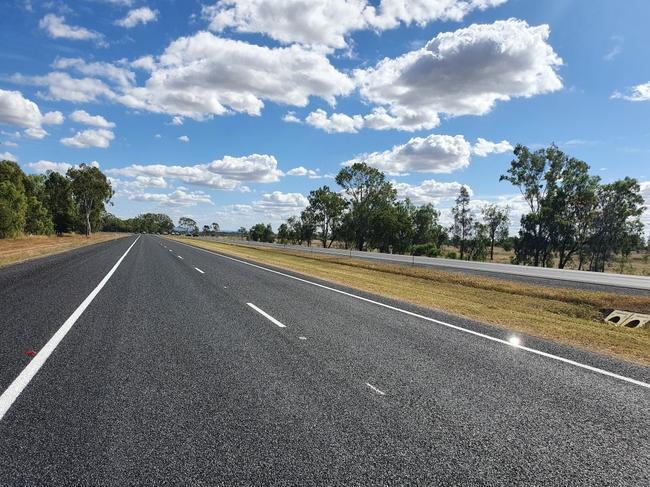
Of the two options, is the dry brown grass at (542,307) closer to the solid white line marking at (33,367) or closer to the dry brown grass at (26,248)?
the solid white line marking at (33,367)

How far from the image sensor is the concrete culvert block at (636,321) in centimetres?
1102

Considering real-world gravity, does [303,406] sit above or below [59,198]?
below

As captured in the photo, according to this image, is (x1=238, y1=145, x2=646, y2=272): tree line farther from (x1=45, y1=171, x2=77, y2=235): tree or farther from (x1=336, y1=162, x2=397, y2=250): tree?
(x1=45, y1=171, x2=77, y2=235): tree

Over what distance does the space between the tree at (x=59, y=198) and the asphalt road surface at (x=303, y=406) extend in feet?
292

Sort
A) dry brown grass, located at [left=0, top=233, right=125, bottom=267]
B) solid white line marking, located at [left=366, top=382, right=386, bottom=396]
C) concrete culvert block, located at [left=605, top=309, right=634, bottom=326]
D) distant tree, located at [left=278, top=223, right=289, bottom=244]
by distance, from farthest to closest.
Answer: distant tree, located at [left=278, top=223, right=289, bottom=244] < dry brown grass, located at [left=0, top=233, right=125, bottom=267] < concrete culvert block, located at [left=605, top=309, right=634, bottom=326] < solid white line marking, located at [left=366, top=382, right=386, bottom=396]

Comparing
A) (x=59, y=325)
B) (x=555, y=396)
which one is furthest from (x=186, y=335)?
(x=555, y=396)

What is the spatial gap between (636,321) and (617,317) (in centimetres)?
67

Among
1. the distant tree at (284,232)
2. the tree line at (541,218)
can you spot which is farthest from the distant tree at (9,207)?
the distant tree at (284,232)

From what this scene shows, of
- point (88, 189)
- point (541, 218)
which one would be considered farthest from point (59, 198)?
point (541, 218)

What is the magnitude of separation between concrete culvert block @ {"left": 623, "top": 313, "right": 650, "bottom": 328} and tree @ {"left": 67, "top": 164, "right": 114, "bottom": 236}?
84.7 m

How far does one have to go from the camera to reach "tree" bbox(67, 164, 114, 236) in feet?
246

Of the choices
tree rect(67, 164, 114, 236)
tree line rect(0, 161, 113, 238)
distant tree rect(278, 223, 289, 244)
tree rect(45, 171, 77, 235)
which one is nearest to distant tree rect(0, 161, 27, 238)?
tree line rect(0, 161, 113, 238)

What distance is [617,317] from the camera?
12031mm

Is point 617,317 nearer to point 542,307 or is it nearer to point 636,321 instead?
point 636,321
